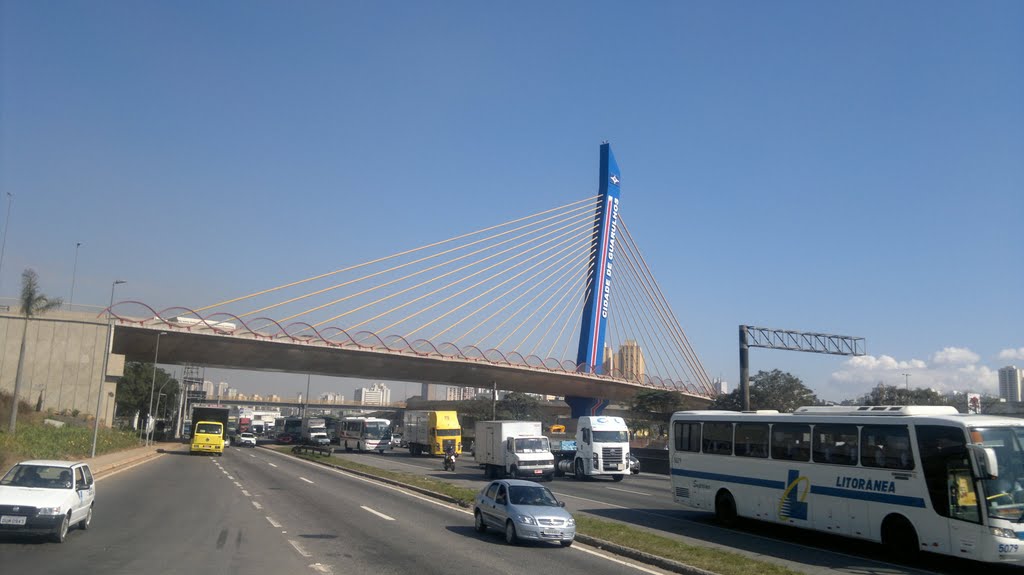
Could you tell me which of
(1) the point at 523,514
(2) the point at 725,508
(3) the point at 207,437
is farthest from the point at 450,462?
(1) the point at 523,514

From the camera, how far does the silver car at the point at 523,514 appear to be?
1581cm

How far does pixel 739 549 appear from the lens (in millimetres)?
16219

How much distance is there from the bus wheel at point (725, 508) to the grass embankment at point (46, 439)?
27.0 m

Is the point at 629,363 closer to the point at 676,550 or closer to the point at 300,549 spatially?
the point at 676,550

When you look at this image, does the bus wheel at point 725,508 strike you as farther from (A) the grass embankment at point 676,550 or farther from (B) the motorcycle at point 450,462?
(B) the motorcycle at point 450,462

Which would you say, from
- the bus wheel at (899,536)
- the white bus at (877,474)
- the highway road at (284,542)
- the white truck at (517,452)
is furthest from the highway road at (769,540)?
the white truck at (517,452)

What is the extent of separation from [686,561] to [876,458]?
5.29 meters

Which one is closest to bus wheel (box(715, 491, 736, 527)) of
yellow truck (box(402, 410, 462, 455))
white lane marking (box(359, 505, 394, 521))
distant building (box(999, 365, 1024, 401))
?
white lane marking (box(359, 505, 394, 521))

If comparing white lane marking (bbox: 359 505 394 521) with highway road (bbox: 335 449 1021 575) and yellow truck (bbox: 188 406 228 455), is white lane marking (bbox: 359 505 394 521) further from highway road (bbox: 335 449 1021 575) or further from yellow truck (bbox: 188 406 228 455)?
yellow truck (bbox: 188 406 228 455)

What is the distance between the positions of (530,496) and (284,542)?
549 centimetres

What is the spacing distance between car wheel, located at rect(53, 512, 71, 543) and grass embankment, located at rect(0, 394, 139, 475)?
59.8ft

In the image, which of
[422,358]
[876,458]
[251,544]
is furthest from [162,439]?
[876,458]

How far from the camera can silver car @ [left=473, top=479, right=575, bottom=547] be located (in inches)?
623

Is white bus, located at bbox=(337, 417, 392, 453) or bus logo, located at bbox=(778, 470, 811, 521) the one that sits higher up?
bus logo, located at bbox=(778, 470, 811, 521)
